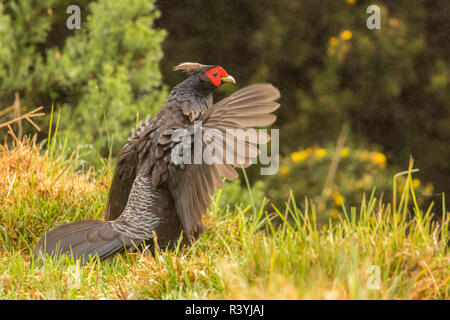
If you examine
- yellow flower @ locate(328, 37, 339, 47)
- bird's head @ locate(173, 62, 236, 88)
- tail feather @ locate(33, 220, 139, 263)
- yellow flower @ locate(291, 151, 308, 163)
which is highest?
yellow flower @ locate(328, 37, 339, 47)

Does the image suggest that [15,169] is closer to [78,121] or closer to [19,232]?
[19,232]

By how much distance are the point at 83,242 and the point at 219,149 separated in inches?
31.5

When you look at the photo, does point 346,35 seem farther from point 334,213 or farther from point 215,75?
point 215,75

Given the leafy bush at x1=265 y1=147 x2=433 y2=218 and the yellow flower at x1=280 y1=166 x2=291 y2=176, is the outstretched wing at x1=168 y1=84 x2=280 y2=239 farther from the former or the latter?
the yellow flower at x1=280 y1=166 x2=291 y2=176

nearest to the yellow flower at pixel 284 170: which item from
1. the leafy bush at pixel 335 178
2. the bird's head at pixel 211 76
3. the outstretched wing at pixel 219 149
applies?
the leafy bush at pixel 335 178

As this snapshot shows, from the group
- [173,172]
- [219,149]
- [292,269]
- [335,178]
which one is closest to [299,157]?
[335,178]

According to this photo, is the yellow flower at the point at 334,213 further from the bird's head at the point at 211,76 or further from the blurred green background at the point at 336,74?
the bird's head at the point at 211,76

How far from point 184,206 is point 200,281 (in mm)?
859

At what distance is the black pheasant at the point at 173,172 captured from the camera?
10.2ft

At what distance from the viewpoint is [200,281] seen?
97.8 inches

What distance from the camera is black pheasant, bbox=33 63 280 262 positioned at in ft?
10.2

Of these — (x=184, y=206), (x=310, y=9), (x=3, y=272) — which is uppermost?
(x=310, y=9)

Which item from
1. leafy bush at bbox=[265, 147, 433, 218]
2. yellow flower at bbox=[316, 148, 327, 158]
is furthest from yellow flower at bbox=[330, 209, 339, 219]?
yellow flower at bbox=[316, 148, 327, 158]
